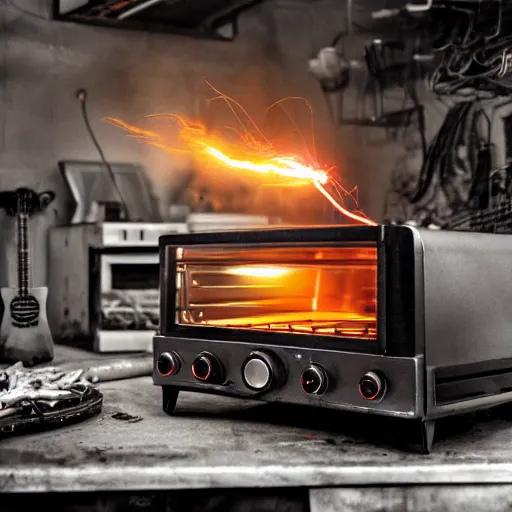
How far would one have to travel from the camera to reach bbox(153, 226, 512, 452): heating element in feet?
4.16

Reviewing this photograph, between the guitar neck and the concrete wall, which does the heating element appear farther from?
the concrete wall

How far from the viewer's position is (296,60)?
288 centimetres

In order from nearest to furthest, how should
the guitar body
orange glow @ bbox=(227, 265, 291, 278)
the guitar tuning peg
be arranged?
orange glow @ bbox=(227, 265, 291, 278)
the guitar body
the guitar tuning peg

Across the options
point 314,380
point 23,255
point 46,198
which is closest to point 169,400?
point 314,380

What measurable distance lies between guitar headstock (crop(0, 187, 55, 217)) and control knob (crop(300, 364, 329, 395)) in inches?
58.5

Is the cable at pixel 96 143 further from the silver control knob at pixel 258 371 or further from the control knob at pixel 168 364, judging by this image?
the silver control knob at pixel 258 371

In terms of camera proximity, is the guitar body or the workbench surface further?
the guitar body

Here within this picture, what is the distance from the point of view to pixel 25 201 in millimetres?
2533

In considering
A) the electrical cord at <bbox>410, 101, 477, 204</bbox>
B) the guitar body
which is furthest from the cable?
the electrical cord at <bbox>410, 101, 477, 204</bbox>

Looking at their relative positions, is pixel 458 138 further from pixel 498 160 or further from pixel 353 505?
pixel 353 505

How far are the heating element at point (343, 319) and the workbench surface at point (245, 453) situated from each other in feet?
0.26

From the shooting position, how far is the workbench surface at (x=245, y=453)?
120 cm

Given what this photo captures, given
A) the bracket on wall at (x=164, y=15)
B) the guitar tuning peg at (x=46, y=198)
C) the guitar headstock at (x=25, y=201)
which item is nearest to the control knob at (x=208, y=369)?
the guitar headstock at (x=25, y=201)

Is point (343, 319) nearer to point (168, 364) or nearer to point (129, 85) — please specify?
point (168, 364)
